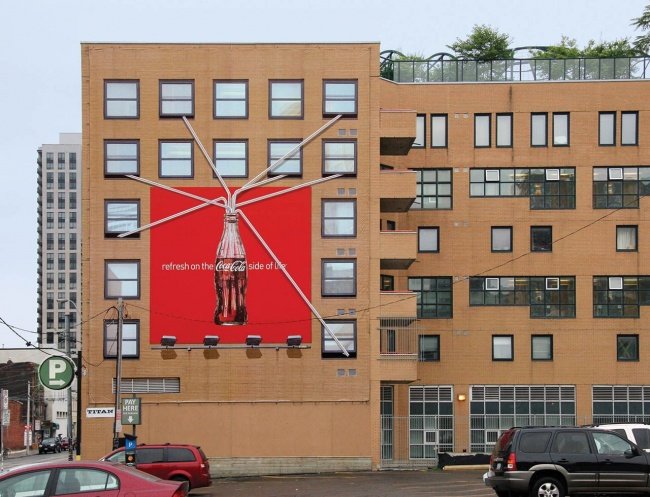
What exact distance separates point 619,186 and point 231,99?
802 inches

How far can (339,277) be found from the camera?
53.0 meters

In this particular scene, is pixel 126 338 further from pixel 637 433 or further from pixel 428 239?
pixel 637 433

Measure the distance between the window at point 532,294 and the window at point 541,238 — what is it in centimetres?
147

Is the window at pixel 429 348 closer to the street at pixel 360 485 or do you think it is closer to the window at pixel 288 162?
the street at pixel 360 485

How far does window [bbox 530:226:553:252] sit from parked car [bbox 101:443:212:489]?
26633 millimetres

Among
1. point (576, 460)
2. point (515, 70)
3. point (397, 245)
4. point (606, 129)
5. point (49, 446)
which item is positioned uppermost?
point (515, 70)

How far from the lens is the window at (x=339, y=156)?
175ft

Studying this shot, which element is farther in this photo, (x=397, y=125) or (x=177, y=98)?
(x=397, y=125)

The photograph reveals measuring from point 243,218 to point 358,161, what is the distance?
5.80m

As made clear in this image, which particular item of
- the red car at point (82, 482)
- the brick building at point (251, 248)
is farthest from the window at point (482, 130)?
the red car at point (82, 482)

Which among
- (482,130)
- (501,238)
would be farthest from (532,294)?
(482,130)

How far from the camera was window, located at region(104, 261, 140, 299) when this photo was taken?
52594 mm

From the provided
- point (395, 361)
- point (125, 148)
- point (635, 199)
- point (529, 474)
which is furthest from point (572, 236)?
point (529, 474)

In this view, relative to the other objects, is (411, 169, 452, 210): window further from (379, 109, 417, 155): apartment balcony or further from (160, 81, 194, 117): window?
(160, 81, 194, 117): window
